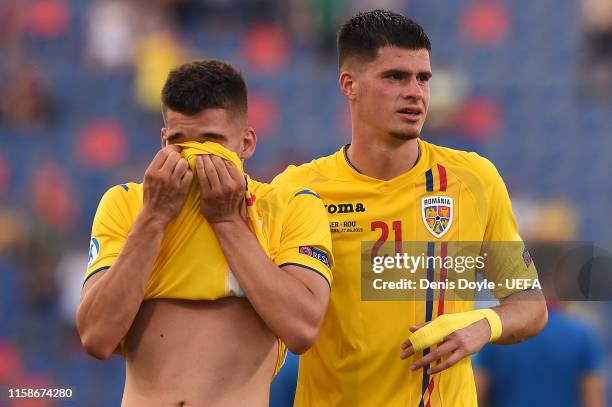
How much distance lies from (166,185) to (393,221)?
1.04 metres

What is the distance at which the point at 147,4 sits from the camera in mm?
12242

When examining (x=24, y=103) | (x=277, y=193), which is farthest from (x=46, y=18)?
(x=277, y=193)

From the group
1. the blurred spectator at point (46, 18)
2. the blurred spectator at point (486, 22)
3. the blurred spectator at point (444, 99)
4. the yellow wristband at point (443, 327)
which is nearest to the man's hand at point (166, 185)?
the yellow wristband at point (443, 327)

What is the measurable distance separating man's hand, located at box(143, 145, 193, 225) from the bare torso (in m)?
0.28

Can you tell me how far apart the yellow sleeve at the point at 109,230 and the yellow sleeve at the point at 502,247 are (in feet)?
4.45

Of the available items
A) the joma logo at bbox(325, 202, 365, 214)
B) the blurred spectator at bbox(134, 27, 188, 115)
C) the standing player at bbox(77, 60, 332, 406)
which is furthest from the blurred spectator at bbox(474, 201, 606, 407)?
the blurred spectator at bbox(134, 27, 188, 115)

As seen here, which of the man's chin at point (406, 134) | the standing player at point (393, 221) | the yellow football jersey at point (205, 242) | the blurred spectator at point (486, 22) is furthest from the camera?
the blurred spectator at point (486, 22)

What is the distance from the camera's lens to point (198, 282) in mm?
3135

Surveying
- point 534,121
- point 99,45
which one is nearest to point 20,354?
point 99,45

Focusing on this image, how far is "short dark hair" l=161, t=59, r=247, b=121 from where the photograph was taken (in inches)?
130

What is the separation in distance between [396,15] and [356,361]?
1.32m

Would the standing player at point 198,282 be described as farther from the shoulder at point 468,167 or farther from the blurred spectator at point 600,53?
the blurred spectator at point 600,53

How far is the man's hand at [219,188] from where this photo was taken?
312 centimetres

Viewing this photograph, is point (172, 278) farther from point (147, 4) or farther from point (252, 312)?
point (147, 4)
